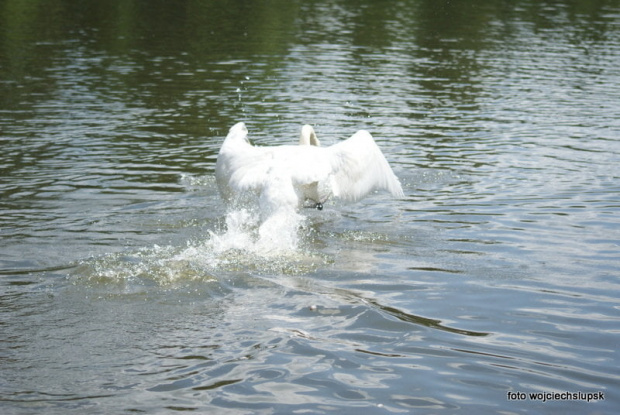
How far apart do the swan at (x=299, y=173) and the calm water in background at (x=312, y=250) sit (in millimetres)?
589

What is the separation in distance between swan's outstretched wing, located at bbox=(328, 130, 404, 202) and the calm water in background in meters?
0.60

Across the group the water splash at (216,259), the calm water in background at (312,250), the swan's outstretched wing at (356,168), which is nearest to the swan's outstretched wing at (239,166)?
the water splash at (216,259)

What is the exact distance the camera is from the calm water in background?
7.26 metres

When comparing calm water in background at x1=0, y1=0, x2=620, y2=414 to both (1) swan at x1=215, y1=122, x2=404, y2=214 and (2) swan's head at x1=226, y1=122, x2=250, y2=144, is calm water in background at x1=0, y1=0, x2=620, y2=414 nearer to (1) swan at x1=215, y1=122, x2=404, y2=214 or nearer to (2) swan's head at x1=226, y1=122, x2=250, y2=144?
(1) swan at x1=215, y1=122, x2=404, y2=214

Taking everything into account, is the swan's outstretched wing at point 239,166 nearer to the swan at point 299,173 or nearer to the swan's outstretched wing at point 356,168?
the swan at point 299,173

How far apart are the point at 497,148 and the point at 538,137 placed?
1463mm

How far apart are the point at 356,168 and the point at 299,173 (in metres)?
1.06

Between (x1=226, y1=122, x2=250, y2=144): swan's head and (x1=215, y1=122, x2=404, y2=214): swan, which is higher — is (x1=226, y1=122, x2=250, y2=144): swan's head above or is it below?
above

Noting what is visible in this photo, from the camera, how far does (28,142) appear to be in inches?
678

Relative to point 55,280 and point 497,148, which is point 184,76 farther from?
point 55,280

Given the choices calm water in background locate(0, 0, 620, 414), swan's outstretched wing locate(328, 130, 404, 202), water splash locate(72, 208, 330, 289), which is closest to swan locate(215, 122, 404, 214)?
swan's outstretched wing locate(328, 130, 404, 202)

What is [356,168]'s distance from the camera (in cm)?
1159

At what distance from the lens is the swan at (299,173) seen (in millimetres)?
10703

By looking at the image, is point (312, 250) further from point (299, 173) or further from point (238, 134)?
point (238, 134)
